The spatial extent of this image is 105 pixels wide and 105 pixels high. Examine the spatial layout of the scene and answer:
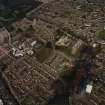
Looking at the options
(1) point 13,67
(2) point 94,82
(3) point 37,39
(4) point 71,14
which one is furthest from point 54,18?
(2) point 94,82

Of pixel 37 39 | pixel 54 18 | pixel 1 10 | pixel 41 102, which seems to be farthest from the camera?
pixel 1 10

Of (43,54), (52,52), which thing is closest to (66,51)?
(52,52)

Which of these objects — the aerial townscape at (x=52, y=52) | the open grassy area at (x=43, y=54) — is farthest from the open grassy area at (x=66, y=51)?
the open grassy area at (x=43, y=54)

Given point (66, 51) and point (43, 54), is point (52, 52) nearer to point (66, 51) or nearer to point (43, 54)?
point (43, 54)

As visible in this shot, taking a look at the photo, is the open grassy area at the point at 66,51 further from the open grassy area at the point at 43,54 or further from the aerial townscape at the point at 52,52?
the open grassy area at the point at 43,54

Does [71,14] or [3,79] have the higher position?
[71,14]

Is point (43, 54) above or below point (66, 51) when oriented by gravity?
below

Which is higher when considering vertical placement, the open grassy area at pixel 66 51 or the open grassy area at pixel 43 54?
the open grassy area at pixel 66 51

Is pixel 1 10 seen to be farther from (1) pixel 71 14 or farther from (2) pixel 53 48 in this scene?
(2) pixel 53 48
